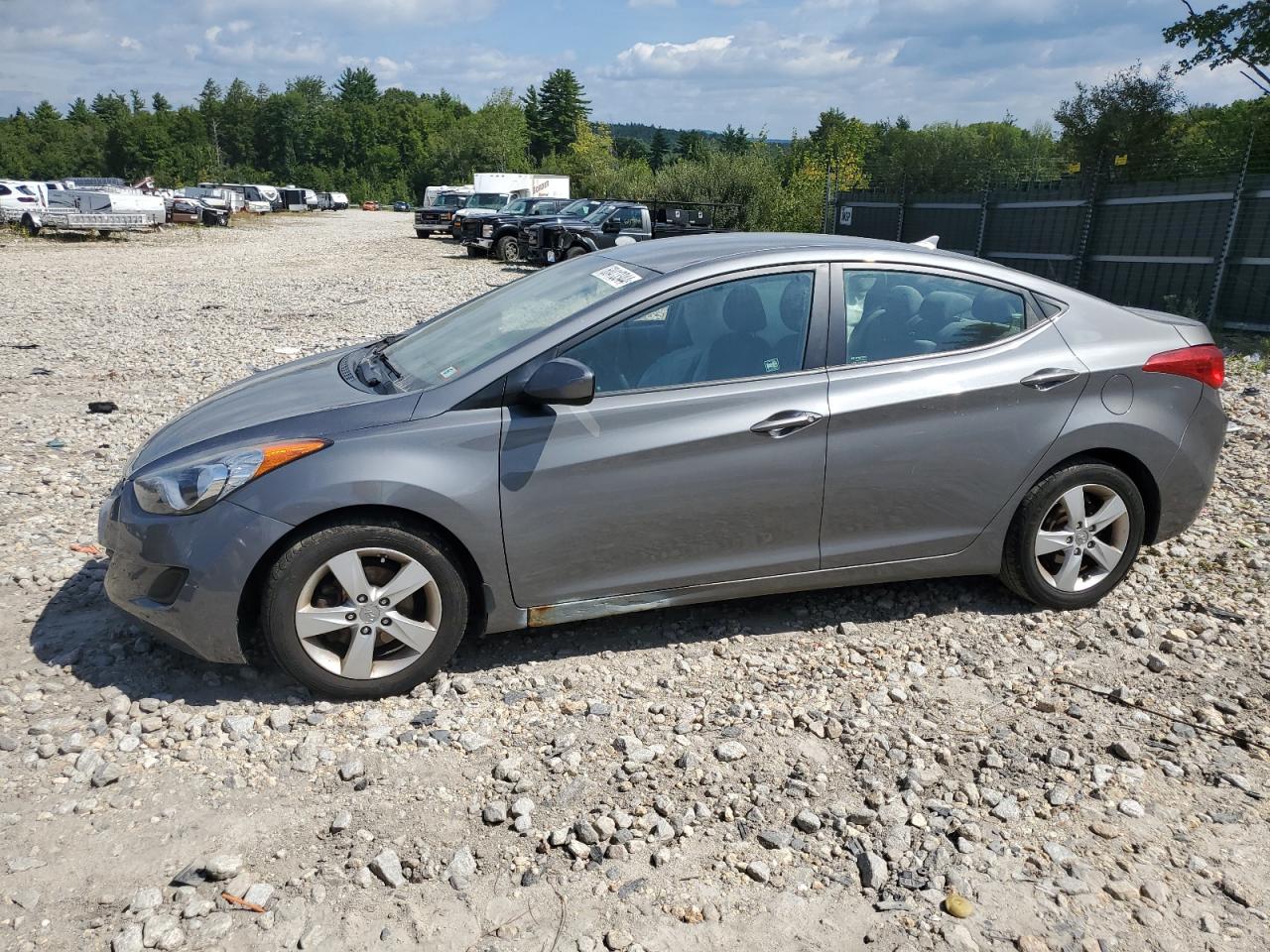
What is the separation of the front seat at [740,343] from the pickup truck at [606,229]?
1842 cm

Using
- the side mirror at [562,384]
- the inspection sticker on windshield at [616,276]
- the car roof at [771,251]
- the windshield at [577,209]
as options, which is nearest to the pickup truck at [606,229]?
the windshield at [577,209]

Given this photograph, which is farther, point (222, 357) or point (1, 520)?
point (222, 357)

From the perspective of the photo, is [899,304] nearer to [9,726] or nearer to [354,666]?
[354,666]

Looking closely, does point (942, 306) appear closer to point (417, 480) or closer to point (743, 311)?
point (743, 311)

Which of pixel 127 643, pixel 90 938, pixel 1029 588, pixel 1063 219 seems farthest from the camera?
pixel 1063 219

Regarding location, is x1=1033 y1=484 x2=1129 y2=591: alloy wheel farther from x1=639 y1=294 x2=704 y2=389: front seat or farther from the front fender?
the front fender

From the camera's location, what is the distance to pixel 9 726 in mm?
3486

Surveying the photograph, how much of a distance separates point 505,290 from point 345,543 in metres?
1.81

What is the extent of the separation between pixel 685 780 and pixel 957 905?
0.93 metres

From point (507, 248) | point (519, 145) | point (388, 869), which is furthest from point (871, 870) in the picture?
point (519, 145)

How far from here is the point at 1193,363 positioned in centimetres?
439

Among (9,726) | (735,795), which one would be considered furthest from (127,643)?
(735,795)

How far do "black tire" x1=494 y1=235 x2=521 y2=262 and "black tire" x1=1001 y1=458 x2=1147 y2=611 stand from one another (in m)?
25.3

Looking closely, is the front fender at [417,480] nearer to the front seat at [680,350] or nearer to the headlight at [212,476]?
the headlight at [212,476]
